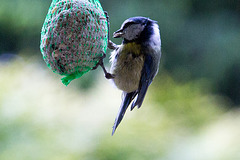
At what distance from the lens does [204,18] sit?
378 centimetres

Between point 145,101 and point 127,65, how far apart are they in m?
1.25

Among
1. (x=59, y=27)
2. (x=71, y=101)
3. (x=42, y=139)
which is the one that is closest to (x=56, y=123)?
(x=42, y=139)

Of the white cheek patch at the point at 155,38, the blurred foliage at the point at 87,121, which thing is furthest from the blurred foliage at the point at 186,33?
the white cheek patch at the point at 155,38

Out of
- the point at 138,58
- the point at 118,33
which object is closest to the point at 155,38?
the point at 138,58

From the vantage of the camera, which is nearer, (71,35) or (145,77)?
(71,35)

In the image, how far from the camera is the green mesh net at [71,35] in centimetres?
126

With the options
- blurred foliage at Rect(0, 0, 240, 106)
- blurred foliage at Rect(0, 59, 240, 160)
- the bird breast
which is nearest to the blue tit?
the bird breast

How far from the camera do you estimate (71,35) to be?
1.27 m

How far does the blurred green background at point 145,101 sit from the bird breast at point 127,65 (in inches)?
5.8

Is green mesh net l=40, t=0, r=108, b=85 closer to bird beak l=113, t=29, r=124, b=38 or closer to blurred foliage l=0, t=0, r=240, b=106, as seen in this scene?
bird beak l=113, t=29, r=124, b=38

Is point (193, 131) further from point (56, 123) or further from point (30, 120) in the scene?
point (30, 120)

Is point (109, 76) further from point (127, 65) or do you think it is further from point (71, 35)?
point (71, 35)

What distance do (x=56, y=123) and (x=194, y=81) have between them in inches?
63.7

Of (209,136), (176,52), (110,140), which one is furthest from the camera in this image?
(176,52)
